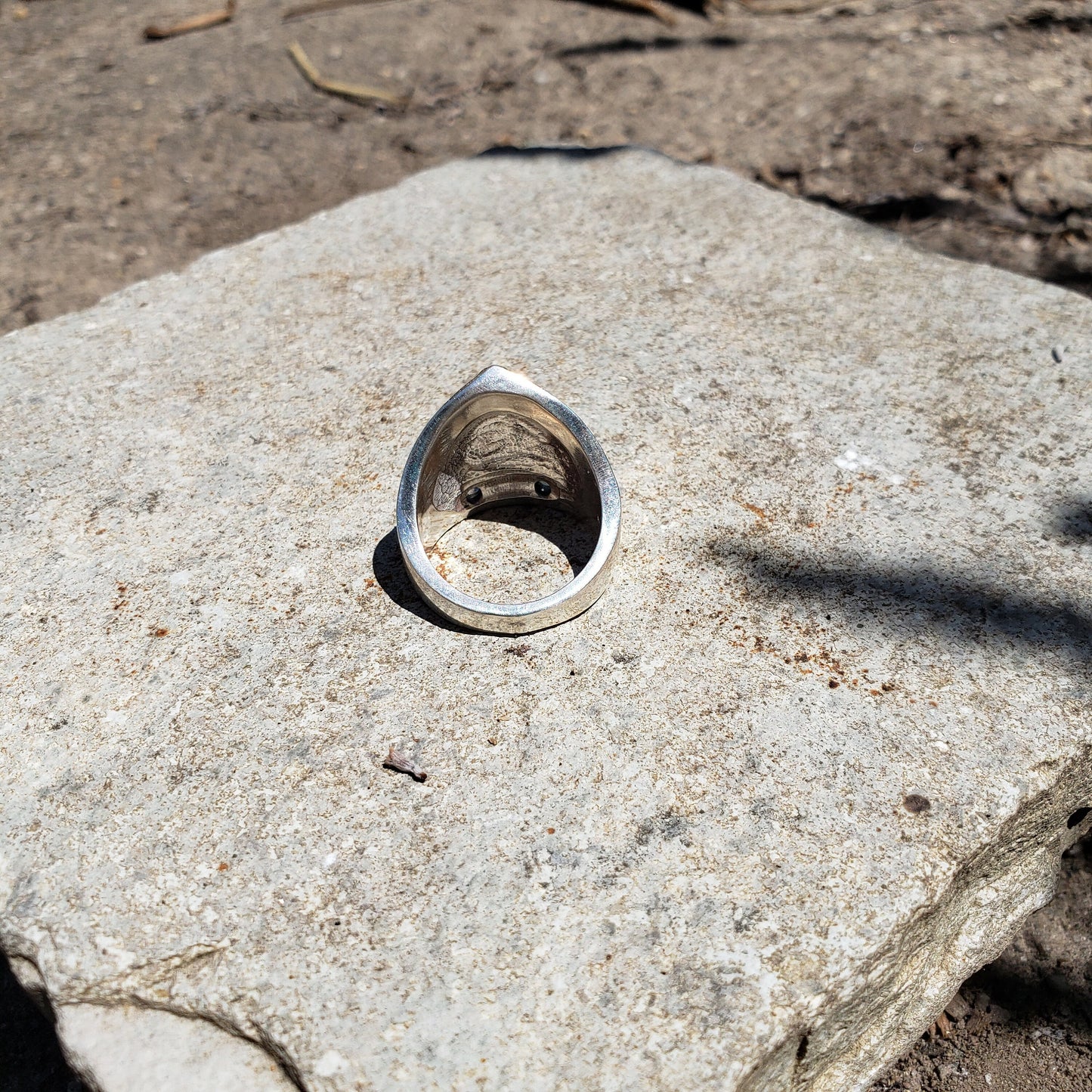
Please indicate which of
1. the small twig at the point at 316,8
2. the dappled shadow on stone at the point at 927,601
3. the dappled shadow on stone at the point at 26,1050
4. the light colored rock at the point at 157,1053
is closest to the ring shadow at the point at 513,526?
the dappled shadow on stone at the point at 927,601

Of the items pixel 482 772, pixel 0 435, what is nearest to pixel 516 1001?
pixel 482 772

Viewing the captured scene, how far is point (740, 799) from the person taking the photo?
1562mm

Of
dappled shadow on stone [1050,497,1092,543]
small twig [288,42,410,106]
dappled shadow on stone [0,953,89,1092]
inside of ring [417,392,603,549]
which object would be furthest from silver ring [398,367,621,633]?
small twig [288,42,410,106]

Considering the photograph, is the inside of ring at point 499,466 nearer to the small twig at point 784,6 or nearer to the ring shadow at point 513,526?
the ring shadow at point 513,526

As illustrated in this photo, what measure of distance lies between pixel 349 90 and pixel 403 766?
324 cm

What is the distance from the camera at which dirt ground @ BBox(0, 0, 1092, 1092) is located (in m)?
3.46

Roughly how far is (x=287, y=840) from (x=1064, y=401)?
171cm

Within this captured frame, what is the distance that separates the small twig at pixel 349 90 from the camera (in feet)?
13.3

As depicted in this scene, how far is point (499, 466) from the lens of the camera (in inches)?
76.0

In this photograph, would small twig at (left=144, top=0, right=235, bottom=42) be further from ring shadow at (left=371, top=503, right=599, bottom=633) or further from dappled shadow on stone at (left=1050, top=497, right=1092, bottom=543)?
dappled shadow on stone at (left=1050, top=497, right=1092, bottom=543)

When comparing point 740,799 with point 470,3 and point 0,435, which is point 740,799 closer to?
point 0,435

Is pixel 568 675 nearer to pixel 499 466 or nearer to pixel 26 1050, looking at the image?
pixel 499 466

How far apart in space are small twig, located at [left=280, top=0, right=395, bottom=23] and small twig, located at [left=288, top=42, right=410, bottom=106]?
14.8 inches

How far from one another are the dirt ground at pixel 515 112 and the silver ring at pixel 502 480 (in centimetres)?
198
